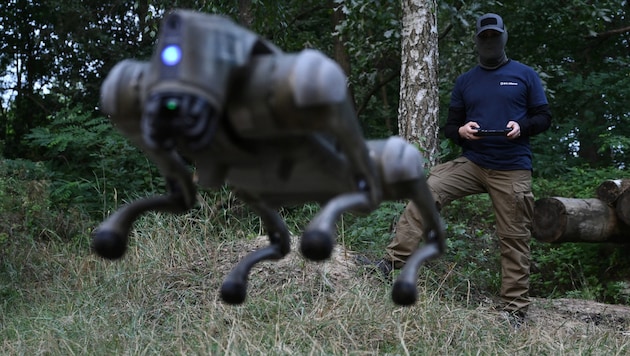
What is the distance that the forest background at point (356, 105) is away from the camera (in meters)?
5.67

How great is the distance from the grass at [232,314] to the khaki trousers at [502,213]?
0.23 meters

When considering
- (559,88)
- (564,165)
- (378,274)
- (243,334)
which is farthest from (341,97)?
(559,88)

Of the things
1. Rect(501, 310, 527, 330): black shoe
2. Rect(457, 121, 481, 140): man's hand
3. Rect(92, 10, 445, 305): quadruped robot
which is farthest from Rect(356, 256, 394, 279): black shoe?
Rect(92, 10, 445, 305): quadruped robot

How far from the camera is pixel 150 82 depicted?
1198 millimetres

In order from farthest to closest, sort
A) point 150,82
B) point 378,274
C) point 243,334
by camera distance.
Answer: point 378,274 < point 243,334 < point 150,82

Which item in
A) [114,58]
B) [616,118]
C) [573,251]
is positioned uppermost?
[114,58]

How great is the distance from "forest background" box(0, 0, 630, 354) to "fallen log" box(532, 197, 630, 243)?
1.35 ft

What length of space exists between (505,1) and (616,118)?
184 centimetres

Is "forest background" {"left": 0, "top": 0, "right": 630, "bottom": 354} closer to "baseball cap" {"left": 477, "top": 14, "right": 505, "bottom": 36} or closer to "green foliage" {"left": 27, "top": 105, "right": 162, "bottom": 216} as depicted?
"green foliage" {"left": 27, "top": 105, "right": 162, "bottom": 216}

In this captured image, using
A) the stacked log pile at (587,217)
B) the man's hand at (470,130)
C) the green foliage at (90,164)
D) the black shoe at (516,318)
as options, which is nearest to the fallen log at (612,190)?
the stacked log pile at (587,217)

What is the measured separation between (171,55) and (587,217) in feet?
15.3

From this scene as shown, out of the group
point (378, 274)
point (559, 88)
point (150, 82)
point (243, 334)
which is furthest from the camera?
point (559, 88)

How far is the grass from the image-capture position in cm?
343

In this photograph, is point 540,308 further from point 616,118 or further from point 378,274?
point 616,118
